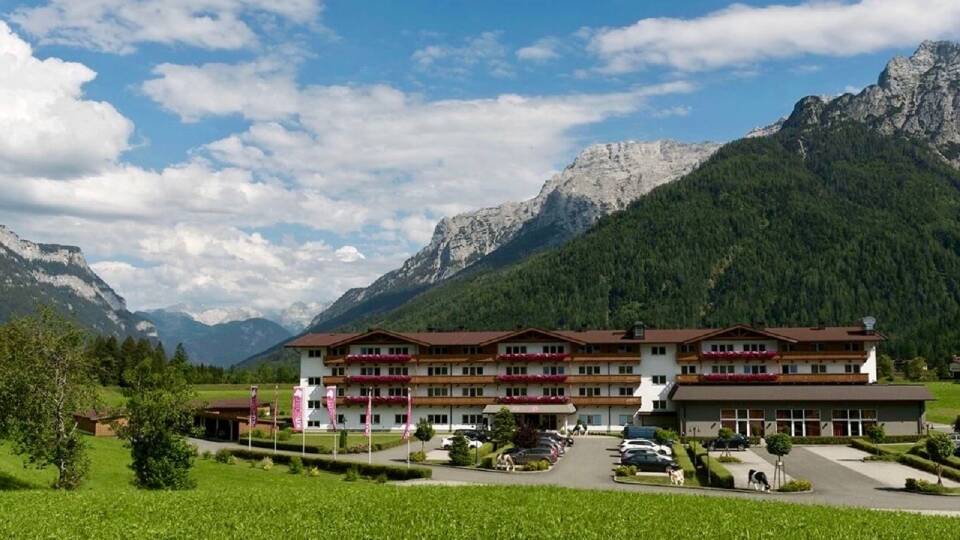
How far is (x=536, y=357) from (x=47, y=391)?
6429 centimetres

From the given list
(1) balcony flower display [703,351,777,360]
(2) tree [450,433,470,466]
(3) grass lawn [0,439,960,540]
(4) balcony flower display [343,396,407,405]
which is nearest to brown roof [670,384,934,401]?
(1) balcony flower display [703,351,777,360]

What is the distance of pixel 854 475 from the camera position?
5900 centimetres

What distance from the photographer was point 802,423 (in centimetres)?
8775

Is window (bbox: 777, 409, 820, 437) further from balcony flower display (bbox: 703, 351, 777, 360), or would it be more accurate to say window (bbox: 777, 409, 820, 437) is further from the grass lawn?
the grass lawn

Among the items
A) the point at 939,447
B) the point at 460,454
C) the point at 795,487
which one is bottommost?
the point at 795,487

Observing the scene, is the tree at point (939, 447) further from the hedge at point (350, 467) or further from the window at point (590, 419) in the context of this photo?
the window at point (590, 419)

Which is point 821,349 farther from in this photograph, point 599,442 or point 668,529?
point 668,529

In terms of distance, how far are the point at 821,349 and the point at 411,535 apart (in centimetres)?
8242

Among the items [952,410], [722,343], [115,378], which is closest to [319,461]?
[722,343]

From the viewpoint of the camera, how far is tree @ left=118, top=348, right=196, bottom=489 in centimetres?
4344

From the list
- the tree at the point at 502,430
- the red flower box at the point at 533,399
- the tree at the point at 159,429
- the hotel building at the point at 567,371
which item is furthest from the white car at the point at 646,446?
the tree at the point at 159,429

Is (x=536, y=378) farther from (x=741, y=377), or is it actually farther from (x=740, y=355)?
(x=740, y=355)

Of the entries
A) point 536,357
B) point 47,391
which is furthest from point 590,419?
point 47,391

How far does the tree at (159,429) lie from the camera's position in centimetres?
4344
